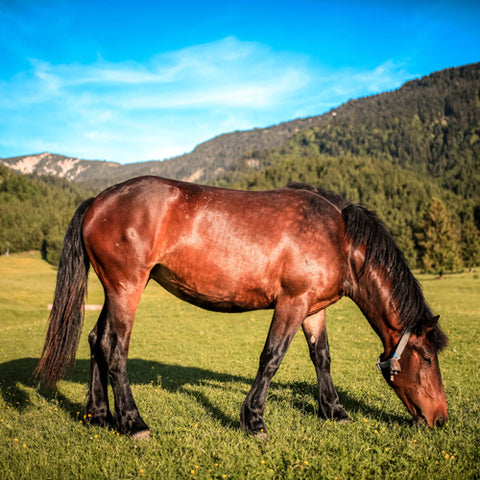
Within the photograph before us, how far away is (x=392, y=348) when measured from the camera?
4266 millimetres

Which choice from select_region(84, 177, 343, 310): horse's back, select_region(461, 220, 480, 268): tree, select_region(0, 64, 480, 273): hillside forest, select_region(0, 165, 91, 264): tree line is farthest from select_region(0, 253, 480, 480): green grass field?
select_region(0, 165, 91, 264): tree line

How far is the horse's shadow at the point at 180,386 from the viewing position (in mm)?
4844

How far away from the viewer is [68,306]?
4.36 meters

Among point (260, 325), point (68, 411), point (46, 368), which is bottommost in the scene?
point (260, 325)

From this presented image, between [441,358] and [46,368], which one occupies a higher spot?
[46,368]

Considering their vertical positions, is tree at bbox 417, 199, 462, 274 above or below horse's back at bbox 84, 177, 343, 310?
below

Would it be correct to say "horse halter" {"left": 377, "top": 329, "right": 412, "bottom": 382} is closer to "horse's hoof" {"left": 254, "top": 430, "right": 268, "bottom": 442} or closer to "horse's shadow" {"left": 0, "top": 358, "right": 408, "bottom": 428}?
"horse's shadow" {"left": 0, "top": 358, "right": 408, "bottom": 428}

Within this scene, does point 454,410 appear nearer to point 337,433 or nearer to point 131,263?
point 337,433

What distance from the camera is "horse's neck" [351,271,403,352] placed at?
4.28m

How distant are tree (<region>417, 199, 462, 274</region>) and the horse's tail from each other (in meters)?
46.5

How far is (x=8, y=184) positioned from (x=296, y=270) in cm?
14134

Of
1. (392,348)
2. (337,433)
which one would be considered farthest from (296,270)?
(337,433)

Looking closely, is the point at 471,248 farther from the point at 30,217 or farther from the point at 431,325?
the point at 30,217

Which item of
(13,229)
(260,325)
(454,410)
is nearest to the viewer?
(454,410)
